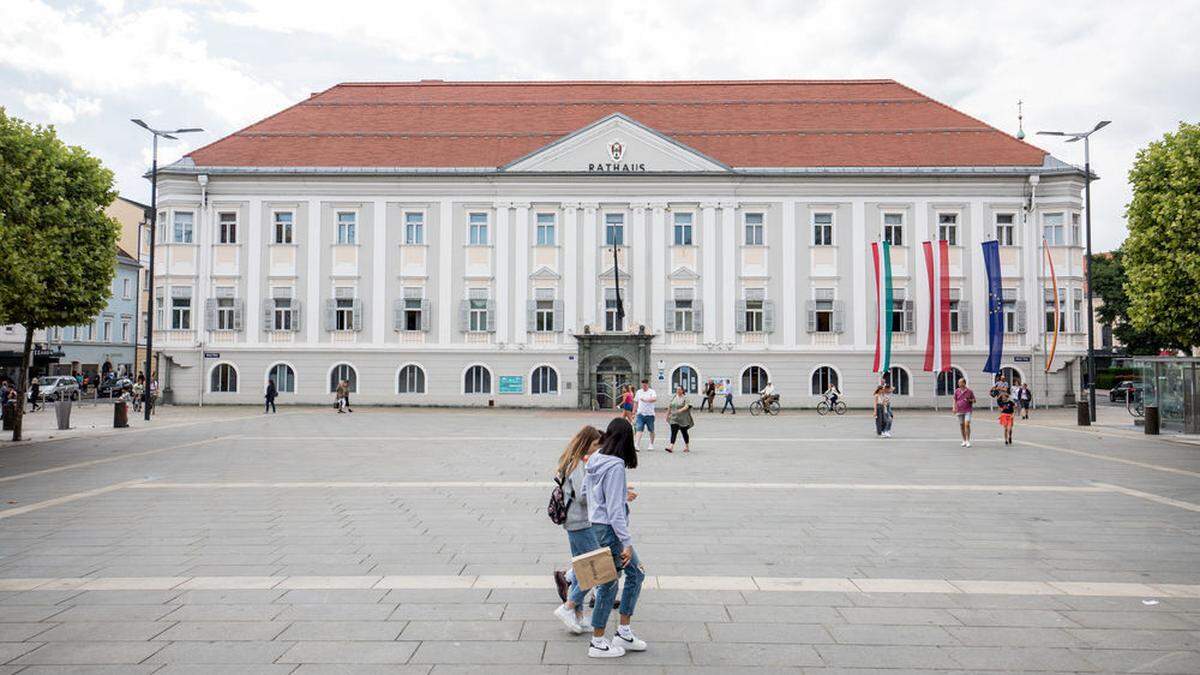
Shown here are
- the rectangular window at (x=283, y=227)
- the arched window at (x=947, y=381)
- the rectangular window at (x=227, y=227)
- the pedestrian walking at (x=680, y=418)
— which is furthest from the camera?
the rectangular window at (x=227, y=227)

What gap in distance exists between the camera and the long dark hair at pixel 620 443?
5.53 meters

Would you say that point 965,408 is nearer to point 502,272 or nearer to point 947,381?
point 947,381

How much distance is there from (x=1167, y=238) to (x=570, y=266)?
82.5ft

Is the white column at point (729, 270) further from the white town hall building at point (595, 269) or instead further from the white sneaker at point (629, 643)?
the white sneaker at point (629, 643)

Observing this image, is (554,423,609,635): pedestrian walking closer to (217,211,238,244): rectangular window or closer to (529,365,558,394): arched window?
(529,365,558,394): arched window

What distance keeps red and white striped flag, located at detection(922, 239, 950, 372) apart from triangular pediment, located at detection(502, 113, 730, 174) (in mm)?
11046

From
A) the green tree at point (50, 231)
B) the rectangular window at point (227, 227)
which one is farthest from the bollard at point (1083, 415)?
the rectangular window at point (227, 227)

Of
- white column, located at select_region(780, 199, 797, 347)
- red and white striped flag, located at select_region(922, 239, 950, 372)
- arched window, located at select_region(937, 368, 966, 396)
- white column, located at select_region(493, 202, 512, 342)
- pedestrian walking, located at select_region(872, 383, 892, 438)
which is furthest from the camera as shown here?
white column, located at select_region(493, 202, 512, 342)

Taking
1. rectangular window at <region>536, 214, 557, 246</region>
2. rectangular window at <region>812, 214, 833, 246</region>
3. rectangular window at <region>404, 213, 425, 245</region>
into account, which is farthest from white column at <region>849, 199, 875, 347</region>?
rectangular window at <region>404, 213, 425, 245</region>

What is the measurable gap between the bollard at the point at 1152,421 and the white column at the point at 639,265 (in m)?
21.3

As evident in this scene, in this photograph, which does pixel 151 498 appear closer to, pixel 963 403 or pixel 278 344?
pixel 963 403

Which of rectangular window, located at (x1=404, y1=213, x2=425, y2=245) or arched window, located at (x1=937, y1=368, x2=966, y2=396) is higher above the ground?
rectangular window, located at (x1=404, y1=213, x2=425, y2=245)

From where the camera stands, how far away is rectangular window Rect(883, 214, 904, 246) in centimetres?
3862

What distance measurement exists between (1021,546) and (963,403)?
39.9 ft
